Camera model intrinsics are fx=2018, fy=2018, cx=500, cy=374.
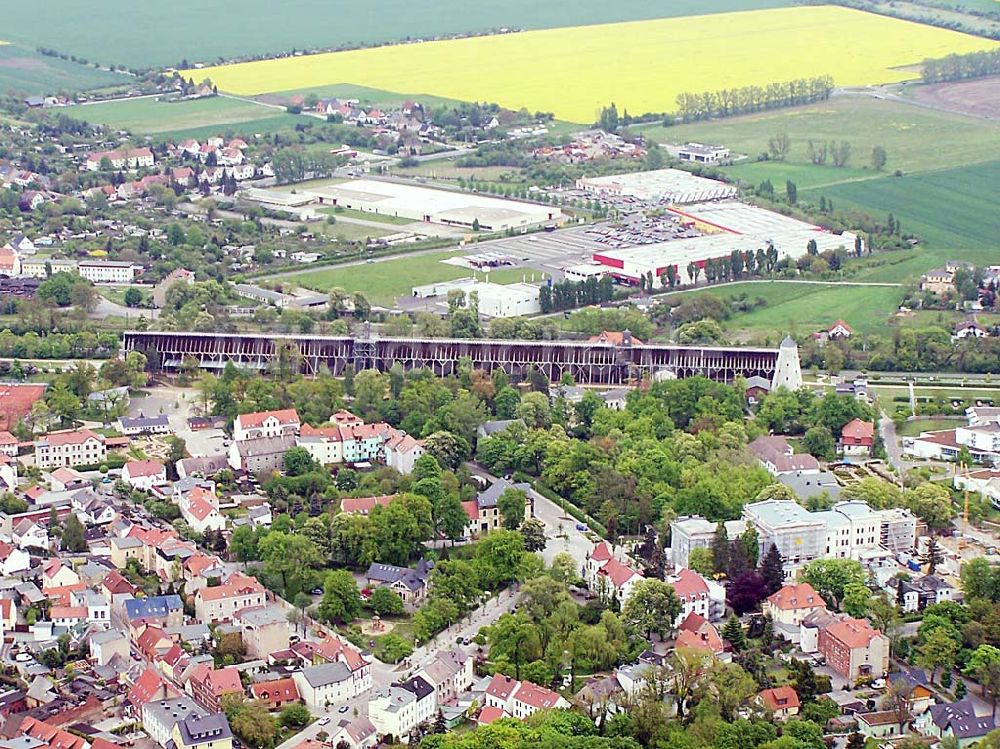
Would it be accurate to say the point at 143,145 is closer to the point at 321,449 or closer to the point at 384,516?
the point at 321,449

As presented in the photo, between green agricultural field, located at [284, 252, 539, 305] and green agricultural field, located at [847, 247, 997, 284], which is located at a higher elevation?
green agricultural field, located at [284, 252, 539, 305]

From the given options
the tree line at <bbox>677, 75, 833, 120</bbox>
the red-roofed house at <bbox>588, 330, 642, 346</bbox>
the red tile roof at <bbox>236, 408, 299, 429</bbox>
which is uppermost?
the tree line at <bbox>677, 75, 833, 120</bbox>

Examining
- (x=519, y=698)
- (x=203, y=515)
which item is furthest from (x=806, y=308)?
(x=519, y=698)

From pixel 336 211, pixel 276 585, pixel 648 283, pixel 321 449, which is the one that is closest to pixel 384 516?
pixel 276 585

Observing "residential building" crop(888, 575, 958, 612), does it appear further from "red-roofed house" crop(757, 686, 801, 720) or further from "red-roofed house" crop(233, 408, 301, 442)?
"red-roofed house" crop(233, 408, 301, 442)

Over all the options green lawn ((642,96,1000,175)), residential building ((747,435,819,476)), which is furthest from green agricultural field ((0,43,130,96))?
residential building ((747,435,819,476))

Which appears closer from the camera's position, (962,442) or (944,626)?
(944,626)
